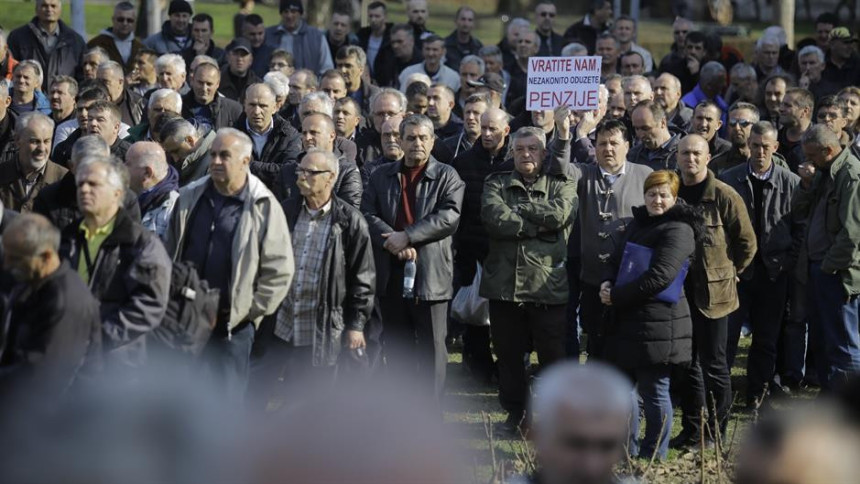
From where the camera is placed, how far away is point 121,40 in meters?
15.2

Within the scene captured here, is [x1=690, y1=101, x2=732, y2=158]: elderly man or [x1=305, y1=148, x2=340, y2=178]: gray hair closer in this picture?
[x1=305, y1=148, x2=340, y2=178]: gray hair

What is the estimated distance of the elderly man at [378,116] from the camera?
36.7 ft

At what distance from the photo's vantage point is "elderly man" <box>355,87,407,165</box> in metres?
11.2

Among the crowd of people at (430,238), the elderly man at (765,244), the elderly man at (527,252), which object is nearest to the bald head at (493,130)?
the crowd of people at (430,238)

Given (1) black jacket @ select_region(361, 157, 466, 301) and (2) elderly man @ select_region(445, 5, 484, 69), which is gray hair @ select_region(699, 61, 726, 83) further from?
(1) black jacket @ select_region(361, 157, 466, 301)

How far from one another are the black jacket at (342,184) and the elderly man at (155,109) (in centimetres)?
143

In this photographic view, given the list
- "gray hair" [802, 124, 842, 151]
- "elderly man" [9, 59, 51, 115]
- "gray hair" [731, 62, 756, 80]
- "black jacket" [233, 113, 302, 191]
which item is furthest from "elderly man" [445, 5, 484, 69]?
"gray hair" [802, 124, 842, 151]

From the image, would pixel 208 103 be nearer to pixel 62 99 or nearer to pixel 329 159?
Result: pixel 62 99

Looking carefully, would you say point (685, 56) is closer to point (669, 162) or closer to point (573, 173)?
point (669, 162)

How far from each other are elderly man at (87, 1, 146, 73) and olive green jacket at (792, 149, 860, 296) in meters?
8.20

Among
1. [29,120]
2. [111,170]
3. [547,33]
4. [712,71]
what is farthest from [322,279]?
[547,33]

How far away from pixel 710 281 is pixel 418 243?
1.92 metres

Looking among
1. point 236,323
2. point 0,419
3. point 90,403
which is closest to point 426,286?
point 236,323

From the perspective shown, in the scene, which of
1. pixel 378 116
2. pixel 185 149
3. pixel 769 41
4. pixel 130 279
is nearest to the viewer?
pixel 130 279
